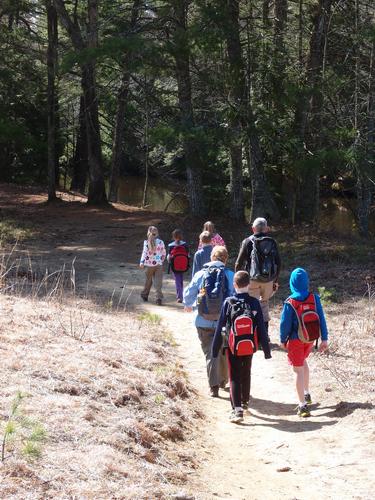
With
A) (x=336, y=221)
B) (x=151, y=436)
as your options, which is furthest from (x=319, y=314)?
(x=336, y=221)

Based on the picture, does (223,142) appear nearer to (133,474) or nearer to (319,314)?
(319,314)

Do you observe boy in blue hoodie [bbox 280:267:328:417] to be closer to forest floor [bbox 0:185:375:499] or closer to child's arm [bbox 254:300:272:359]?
child's arm [bbox 254:300:272:359]

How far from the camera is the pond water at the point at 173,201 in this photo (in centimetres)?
3706

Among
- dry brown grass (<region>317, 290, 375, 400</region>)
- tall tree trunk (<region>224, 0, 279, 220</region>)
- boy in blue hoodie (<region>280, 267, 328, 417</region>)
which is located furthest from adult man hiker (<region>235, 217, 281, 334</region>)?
tall tree trunk (<region>224, 0, 279, 220</region>)

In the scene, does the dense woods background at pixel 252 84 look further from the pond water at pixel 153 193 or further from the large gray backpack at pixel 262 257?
the pond water at pixel 153 193

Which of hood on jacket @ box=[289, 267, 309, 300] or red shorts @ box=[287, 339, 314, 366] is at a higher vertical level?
hood on jacket @ box=[289, 267, 309, 300]

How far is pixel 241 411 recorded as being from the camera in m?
7.82

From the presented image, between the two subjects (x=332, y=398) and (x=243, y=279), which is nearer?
(x=243, y=279)

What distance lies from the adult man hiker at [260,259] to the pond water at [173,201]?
69.7 feet

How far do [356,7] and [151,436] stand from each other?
17.6 meters

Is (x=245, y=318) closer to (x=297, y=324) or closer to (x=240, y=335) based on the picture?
(x=240, y=335)

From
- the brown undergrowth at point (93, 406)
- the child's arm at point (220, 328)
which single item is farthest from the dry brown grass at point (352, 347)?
the brown undergrowth at point (93, 406)

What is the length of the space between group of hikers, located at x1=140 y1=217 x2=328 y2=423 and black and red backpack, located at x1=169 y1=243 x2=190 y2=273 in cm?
298

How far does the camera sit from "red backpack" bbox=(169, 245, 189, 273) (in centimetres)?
1348
